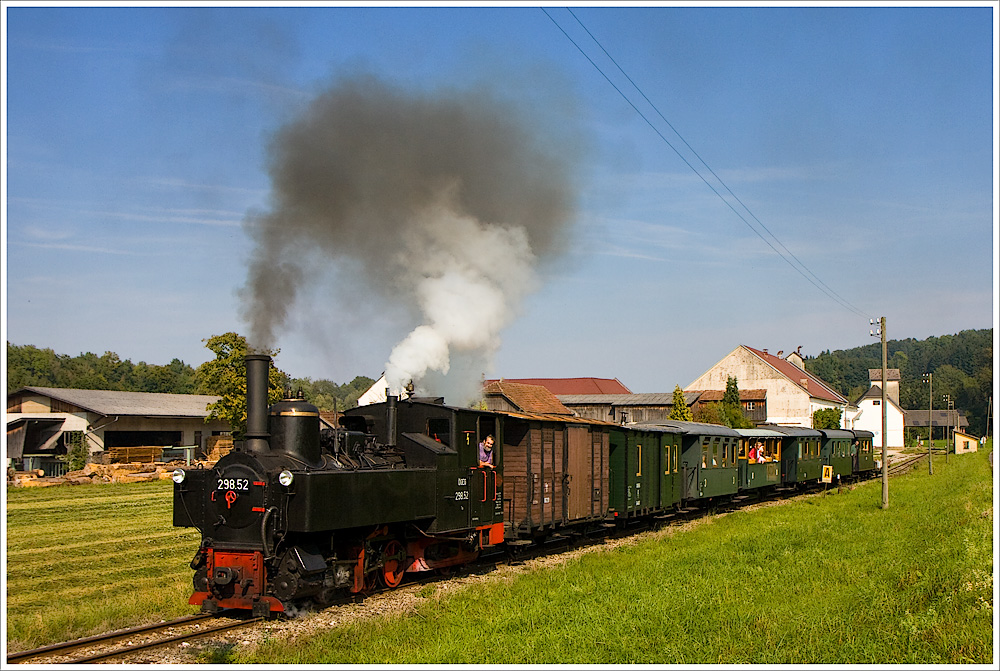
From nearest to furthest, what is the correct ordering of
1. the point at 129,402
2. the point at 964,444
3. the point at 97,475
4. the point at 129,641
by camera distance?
1. the point at 129,641
2. the point at 97,475
3. the point at 129,402
4. the point at 964,444

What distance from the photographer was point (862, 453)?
45.2m

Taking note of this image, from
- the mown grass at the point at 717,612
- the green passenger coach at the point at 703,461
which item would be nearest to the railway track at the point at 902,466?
the green passenger coach at the point at 703,461

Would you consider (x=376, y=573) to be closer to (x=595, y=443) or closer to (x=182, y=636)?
(x=182, y=636)

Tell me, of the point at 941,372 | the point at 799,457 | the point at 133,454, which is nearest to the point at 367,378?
the point at 133,454

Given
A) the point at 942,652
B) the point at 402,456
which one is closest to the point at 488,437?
the point at 402,456

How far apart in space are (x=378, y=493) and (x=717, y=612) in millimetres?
5060

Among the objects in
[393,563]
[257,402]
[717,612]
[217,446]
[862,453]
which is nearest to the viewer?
[717,612]

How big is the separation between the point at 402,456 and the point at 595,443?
661cm

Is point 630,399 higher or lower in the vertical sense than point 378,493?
higher

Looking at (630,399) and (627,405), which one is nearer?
(627,405)

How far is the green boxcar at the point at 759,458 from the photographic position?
29.0 metres

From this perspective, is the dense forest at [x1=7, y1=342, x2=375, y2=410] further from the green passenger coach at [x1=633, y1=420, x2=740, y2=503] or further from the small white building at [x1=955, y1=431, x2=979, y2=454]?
the small white building at [x1=955, y1=431, x2=979, y2=454]

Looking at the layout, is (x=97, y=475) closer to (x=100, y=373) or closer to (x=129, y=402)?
(x=129, y=402)

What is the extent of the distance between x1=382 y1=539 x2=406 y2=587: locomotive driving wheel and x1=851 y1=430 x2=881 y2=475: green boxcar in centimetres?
3555
